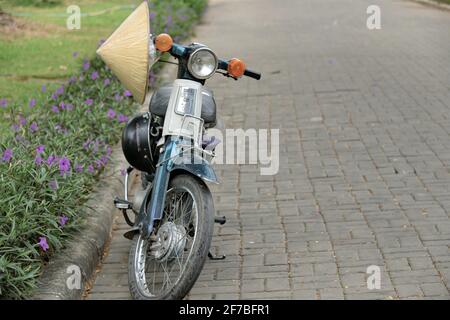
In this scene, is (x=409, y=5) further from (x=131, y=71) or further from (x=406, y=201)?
(x=131, y=71)

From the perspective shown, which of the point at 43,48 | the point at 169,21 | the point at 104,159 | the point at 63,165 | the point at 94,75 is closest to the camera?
the point at 63,165

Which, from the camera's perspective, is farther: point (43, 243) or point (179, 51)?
point (179, 51)

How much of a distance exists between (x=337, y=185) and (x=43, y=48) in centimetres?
707

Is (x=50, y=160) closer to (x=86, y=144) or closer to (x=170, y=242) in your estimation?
(x=86, y=144)

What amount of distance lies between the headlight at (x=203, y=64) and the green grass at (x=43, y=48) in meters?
4.31

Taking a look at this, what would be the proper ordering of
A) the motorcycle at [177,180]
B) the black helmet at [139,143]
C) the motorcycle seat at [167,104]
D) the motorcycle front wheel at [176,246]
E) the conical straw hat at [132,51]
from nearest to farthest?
the motorcycle front wheel at [176,246] < the conical straw hat at [132,51] < the motorcycle at [177,180] < the motorcycle seat at [167,104] < the black helmet at [139,143]

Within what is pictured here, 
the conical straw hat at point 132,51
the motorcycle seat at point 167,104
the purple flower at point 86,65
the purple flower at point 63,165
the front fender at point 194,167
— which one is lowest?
the purple flower at point 86,65

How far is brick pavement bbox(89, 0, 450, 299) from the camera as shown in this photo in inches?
197

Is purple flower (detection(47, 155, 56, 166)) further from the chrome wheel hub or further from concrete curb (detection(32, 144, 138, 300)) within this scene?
the chrome wheel hub

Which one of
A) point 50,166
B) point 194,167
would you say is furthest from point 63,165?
point 194,167

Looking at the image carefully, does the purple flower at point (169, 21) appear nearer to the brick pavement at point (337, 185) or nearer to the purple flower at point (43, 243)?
the brick pavement at point (337, 185)

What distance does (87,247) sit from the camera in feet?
17.3

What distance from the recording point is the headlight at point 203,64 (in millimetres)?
4762

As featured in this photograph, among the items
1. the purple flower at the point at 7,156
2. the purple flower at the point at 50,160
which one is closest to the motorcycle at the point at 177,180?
the purple flower at the point at 50,160
